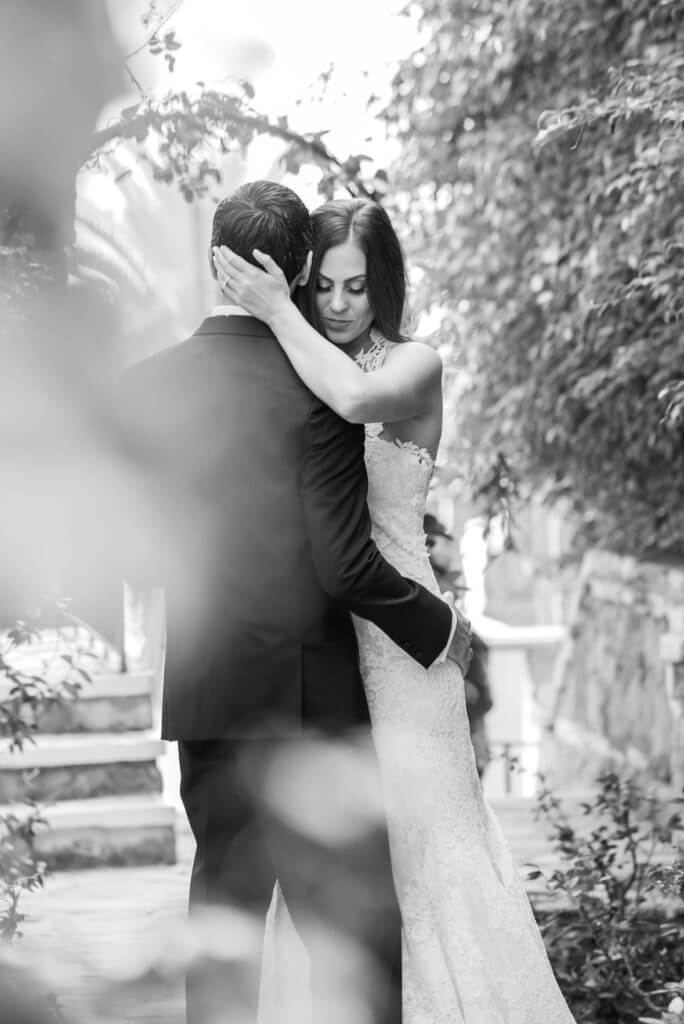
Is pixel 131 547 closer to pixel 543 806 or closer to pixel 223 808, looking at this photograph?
pixel 223 808

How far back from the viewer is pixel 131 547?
261 centimetres

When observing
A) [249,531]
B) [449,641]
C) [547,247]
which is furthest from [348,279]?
[547,247]

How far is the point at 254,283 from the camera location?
240 centimetres

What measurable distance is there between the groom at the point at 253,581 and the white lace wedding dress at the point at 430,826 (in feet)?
0.55

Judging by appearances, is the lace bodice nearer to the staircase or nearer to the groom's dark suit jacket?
the groom's dark suit jacket

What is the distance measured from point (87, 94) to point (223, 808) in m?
1.55

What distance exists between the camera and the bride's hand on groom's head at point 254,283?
2.40 metres

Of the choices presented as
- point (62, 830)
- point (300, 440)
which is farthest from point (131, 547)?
point (62, 830)

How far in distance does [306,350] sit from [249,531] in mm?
329

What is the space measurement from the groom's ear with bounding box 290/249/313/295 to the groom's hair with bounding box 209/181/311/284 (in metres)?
0.06

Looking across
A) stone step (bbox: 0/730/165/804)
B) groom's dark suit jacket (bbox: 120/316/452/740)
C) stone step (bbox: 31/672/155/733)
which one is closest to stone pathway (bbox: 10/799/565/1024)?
stone step (bbox: 0/730/165/804)

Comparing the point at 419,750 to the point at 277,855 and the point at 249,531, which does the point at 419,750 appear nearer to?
the point at 277,855

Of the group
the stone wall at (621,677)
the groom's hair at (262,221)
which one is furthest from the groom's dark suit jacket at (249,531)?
the stone wall at (621,677)

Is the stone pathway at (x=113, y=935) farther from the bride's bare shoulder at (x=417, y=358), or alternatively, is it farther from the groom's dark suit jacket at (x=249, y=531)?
the bride's bare shoulder at (x=417, y=358)
